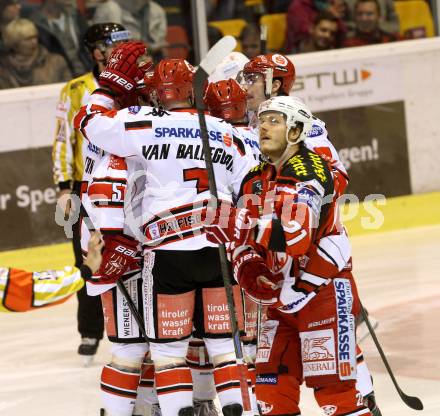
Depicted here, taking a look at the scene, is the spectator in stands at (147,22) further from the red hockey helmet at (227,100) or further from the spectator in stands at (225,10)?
the red hockey helmet at (227,100)

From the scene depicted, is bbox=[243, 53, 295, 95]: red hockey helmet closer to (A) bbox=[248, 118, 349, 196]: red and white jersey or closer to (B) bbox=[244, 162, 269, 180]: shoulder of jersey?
Result: (A) bbox=[248, 118, 349, 196]: red and white jersey

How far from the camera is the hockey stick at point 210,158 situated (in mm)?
3990

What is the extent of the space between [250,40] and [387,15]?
120cm

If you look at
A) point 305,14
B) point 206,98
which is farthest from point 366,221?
point 206,98

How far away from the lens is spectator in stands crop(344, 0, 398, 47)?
9195mm

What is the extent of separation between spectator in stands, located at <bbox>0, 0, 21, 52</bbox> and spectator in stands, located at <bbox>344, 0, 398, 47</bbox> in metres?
2.41

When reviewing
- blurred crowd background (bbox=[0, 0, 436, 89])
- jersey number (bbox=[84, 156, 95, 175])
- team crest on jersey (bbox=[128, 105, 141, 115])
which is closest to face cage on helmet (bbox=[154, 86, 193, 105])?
team crest on jersey (bbox=[128, 105, 141, 115])

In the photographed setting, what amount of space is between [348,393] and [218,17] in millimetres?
5423

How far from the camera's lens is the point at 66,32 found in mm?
8391

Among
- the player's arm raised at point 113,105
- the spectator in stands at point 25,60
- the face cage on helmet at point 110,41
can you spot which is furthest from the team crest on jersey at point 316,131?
the spectator in stands at point 25,60

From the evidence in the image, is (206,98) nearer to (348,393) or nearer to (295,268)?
(295,268)

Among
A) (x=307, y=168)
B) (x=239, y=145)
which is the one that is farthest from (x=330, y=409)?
(x=239, y=145)

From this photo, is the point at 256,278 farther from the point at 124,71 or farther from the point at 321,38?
the point at 321,38

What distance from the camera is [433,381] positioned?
207 inches
